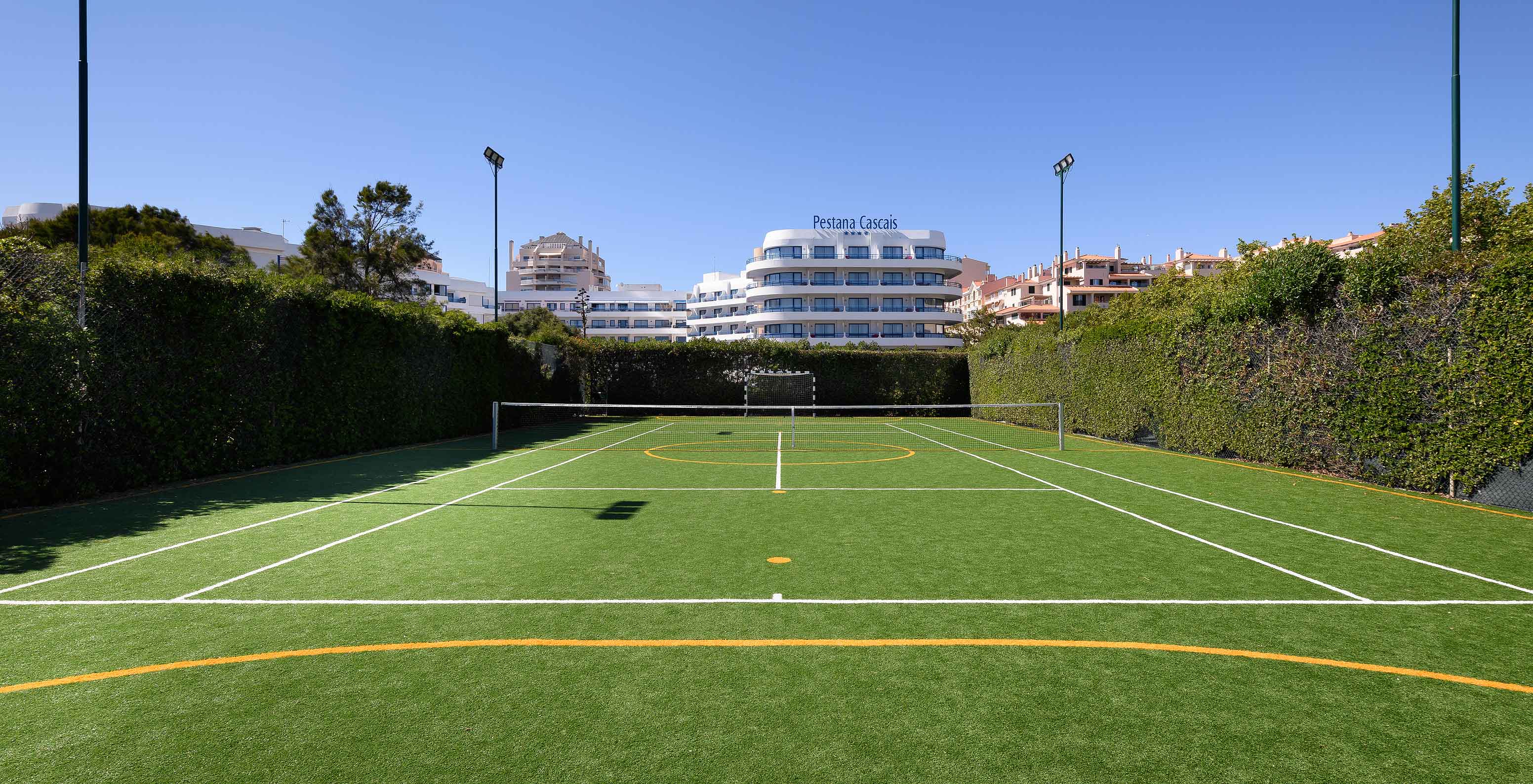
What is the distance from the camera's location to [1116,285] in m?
117

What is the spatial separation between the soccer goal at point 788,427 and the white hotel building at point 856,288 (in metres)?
49.7

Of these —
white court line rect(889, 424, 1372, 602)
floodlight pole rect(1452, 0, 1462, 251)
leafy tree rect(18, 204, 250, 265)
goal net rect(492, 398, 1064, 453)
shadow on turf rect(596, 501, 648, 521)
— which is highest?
leafy tree rect(18, 204, 250, 265)

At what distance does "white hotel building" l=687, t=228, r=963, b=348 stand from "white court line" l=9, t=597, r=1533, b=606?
7994 centimetres

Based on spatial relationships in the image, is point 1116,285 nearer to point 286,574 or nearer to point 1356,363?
point 1356,363

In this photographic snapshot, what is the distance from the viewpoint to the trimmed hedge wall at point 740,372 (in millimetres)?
35250

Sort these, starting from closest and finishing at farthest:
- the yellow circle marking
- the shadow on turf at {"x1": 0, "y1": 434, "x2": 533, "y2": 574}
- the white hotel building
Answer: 1. the shadow on turf at {"x1": 0, "y1": 434, "x2": 533, "y2": 574}
2. the yellow circle marking
3. the white hotel building

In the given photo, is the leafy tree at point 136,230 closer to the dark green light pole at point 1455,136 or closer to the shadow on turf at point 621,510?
the shadow on turf at point 621,510

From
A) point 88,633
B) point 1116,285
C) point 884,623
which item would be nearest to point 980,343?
point 884,623

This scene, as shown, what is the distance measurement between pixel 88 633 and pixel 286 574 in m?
1.59

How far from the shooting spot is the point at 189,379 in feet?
39.8

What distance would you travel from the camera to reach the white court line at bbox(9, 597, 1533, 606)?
575cm

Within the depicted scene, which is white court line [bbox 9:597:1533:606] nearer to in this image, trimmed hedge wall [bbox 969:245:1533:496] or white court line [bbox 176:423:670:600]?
white court line [bbox 176:423:670:600]

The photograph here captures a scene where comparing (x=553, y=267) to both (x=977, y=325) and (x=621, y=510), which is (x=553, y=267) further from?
(x=621, y=510)

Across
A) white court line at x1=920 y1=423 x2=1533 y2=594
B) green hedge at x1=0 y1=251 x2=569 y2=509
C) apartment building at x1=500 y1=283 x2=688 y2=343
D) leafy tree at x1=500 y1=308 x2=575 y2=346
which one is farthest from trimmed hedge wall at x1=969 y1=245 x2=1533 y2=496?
apartment building at x1=500 y1=283 x2=688 y2=343
